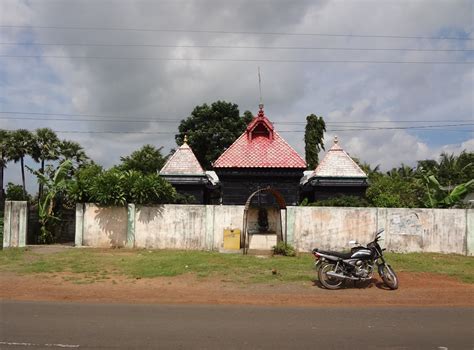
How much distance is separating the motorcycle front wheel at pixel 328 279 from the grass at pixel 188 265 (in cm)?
98

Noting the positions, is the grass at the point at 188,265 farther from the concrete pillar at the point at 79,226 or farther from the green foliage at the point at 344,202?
the green foliage at the point at 344,202

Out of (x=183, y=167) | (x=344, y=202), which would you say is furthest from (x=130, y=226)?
(x=344, y=202)

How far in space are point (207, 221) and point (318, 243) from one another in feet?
14.5

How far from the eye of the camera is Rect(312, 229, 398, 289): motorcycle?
10523mm

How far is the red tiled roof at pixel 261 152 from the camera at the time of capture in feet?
67.9

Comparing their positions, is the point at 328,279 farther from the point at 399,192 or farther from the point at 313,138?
the point at 313,138

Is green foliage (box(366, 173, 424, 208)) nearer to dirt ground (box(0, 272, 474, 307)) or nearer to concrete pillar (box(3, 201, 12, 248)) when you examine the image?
dirt ground (box(0, 272, 474, 307))

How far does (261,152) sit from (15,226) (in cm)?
1135

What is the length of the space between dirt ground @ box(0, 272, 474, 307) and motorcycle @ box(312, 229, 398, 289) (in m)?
0.26

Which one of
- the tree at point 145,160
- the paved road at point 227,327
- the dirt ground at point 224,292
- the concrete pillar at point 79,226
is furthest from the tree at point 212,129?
the paved road at point 227,327

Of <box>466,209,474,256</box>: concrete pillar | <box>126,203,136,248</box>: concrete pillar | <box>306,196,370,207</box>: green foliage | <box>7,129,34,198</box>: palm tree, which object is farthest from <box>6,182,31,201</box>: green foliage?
<box>466,209,474,256</box>: concrete pillar

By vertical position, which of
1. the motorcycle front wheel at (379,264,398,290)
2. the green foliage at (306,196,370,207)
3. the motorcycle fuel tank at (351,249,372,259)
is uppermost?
the green foliage at (306,196,370,207)

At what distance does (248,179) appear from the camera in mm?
20922

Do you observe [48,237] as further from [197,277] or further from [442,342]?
[442,342]
